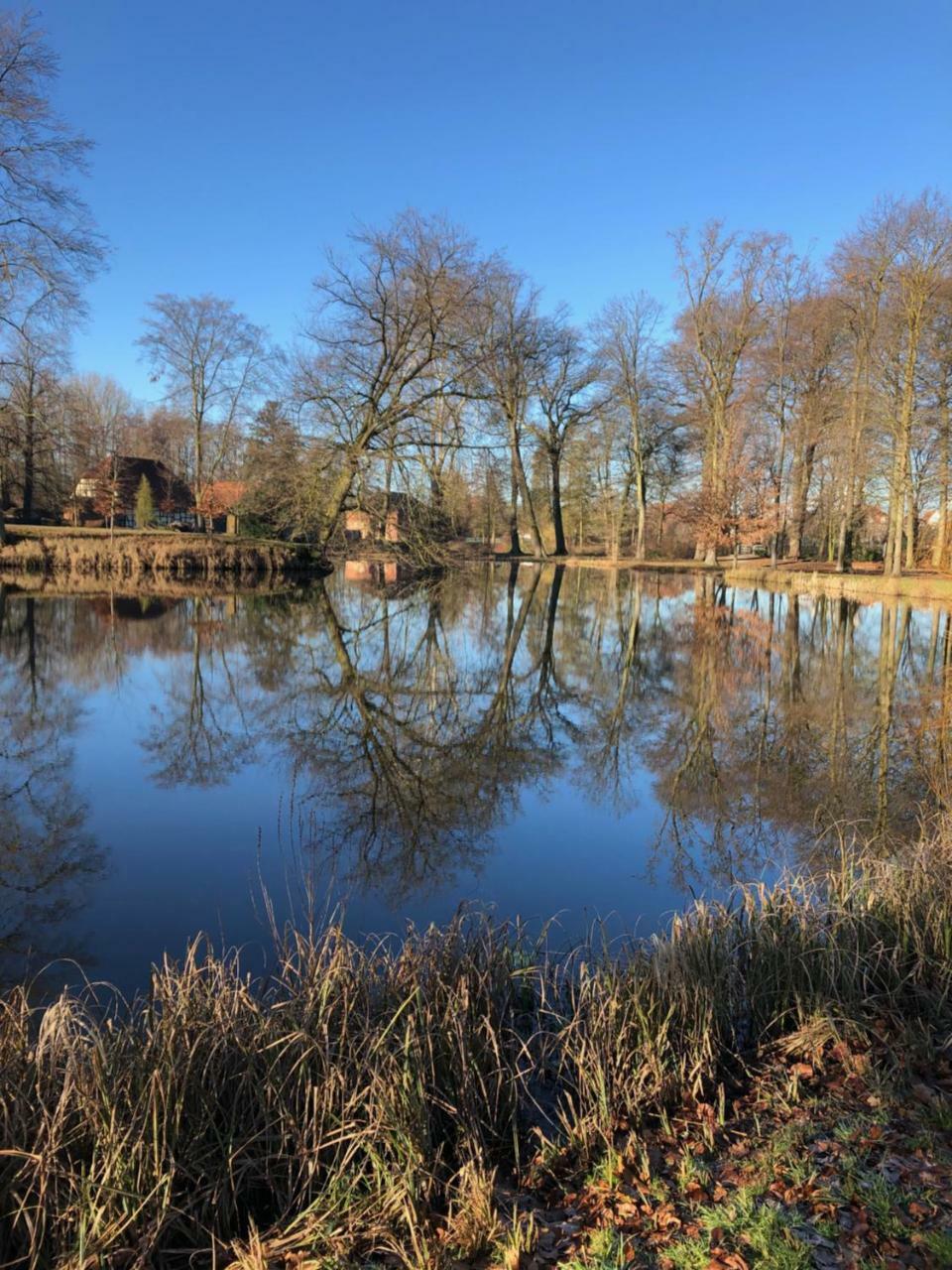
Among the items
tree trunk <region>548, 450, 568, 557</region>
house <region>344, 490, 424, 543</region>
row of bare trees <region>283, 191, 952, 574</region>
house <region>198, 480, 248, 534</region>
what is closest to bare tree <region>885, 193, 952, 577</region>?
row of bare trees <region>283, 191, 952, 574</region>

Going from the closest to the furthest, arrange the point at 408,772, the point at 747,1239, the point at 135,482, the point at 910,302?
the point at 747,1239 < the point at 408,772 < the point at 910,302 < the point at 135,482

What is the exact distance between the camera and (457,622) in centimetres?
2017

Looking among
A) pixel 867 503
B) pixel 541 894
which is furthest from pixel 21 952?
pixel 867 503

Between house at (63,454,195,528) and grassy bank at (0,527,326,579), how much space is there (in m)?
20.4

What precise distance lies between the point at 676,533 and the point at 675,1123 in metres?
56.2

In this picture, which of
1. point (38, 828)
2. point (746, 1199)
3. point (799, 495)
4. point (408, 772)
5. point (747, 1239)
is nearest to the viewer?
point (747, 1239)

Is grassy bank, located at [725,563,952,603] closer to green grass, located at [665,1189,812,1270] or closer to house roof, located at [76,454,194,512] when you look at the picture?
green grass, located at [665,1189,812,1270]

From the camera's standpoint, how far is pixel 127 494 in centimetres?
5525

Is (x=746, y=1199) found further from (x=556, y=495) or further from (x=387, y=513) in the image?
(x=556, y=495)

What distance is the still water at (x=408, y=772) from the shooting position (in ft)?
17.1

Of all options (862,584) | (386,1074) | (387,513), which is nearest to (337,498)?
(387,513)

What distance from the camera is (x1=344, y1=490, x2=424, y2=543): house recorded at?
25.3 meters

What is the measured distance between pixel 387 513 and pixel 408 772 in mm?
19139

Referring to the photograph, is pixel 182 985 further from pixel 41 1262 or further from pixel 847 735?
pixel 847 735
